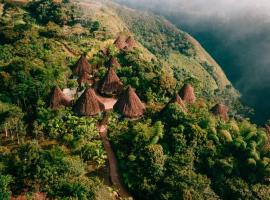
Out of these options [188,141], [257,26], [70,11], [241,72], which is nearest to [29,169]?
[188,141]

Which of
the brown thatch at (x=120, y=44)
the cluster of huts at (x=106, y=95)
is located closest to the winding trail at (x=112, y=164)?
the cluster of huts at (x=106, y=95)

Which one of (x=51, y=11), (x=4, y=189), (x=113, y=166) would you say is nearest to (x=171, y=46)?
(x=51, y=11)

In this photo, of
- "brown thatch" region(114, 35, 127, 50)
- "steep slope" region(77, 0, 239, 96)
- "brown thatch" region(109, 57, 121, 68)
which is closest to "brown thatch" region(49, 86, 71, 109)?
"brown thatch" region(109, 57, 121, 68)

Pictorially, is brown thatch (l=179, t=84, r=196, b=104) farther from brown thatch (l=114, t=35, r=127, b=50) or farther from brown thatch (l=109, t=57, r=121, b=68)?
brown thatch (l=114, t=35, r=127, b=50)

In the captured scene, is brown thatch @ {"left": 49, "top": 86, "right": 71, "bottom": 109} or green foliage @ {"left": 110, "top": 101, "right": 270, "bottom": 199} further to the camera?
brown thatch @ {"left": 49, "top": 86, "right": 71, "bottom": 109}

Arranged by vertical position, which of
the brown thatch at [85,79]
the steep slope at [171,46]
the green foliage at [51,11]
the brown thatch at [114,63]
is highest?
the brown thatch at [114,63]

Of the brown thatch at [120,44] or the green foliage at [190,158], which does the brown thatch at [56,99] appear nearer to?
the green foliage at [190,158]

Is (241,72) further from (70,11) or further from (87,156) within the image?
(87,156)
